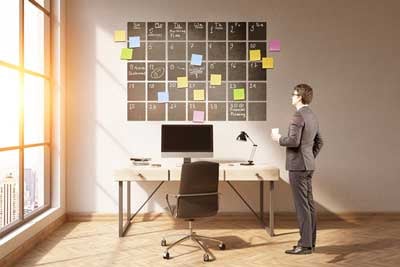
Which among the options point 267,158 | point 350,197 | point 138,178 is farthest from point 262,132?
point 138,178

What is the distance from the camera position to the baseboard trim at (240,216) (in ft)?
17.4

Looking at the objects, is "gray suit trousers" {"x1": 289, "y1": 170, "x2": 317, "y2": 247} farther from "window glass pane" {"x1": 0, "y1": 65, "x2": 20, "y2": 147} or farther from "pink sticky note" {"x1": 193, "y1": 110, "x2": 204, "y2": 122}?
"window glass pane" {"x1": 0, "y1": 65, "x2": 20, "y2": 147}

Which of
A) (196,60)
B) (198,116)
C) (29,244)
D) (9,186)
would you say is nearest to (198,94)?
(198,116)

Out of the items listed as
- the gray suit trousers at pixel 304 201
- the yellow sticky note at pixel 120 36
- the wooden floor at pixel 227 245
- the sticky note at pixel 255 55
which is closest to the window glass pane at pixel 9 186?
the wooden floor at pixel 227 245

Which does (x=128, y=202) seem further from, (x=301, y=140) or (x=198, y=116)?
(x=301, y=140)

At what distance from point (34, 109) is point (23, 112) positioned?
0.72m

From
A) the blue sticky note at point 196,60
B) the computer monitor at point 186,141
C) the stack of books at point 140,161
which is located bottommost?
the stack of books at point 140,161

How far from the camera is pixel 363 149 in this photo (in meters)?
5.39

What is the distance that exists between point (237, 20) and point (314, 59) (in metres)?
1.05

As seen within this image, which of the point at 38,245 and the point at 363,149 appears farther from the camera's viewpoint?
the point at 363,149

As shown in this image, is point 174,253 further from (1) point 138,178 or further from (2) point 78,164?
(2) point 78,164

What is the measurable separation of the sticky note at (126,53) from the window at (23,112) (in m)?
0.85

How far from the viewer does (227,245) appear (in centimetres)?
421

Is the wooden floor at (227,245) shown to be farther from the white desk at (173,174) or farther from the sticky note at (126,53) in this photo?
the sticky note at (126,53)
